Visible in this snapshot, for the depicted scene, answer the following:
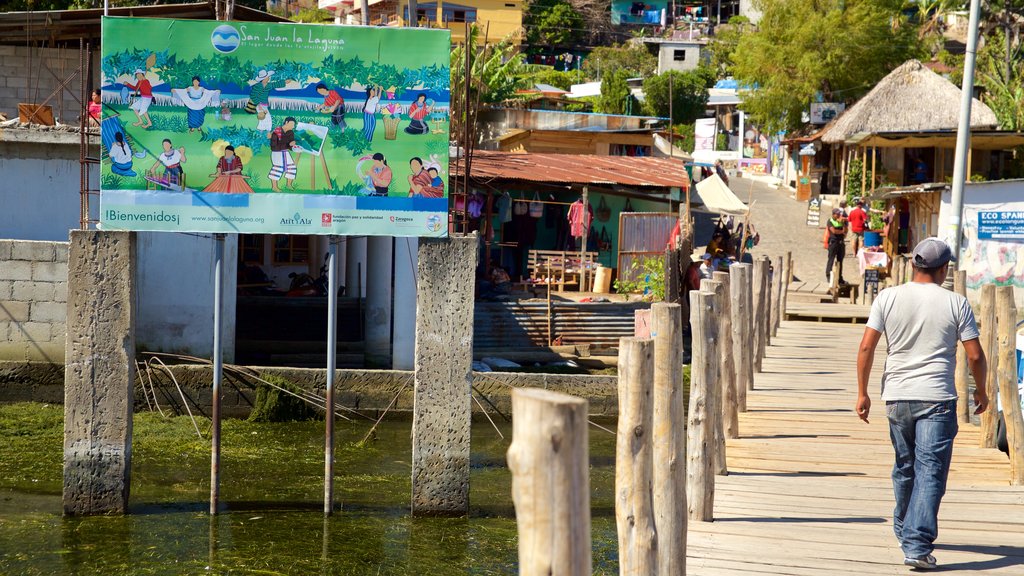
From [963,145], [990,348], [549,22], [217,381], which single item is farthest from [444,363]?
[549,22]

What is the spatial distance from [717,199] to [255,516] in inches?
724

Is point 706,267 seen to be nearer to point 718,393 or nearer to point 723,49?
point 718,393

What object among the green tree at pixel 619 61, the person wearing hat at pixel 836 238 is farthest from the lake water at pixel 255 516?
the green tree at pixel 619 61

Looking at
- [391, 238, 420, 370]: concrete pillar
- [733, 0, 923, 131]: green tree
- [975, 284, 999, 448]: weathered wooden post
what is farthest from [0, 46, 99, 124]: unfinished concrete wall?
[733, 0, 923, 131]: green tree

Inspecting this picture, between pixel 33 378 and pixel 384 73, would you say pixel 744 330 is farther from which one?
pixel 33 378

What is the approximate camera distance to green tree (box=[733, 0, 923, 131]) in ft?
139

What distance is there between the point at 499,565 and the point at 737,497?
259 centimetres

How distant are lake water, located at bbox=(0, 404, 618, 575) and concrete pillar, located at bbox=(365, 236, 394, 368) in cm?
370

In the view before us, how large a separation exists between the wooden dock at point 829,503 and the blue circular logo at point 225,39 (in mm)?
5596

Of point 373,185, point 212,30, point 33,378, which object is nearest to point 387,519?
→ point 373,185

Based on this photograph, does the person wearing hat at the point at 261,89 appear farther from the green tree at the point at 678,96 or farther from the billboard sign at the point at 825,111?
the green tree at the point at 678,96

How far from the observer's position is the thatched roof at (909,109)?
3431 cm

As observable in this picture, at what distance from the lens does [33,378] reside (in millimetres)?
15812

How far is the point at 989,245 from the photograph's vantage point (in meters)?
24.3
